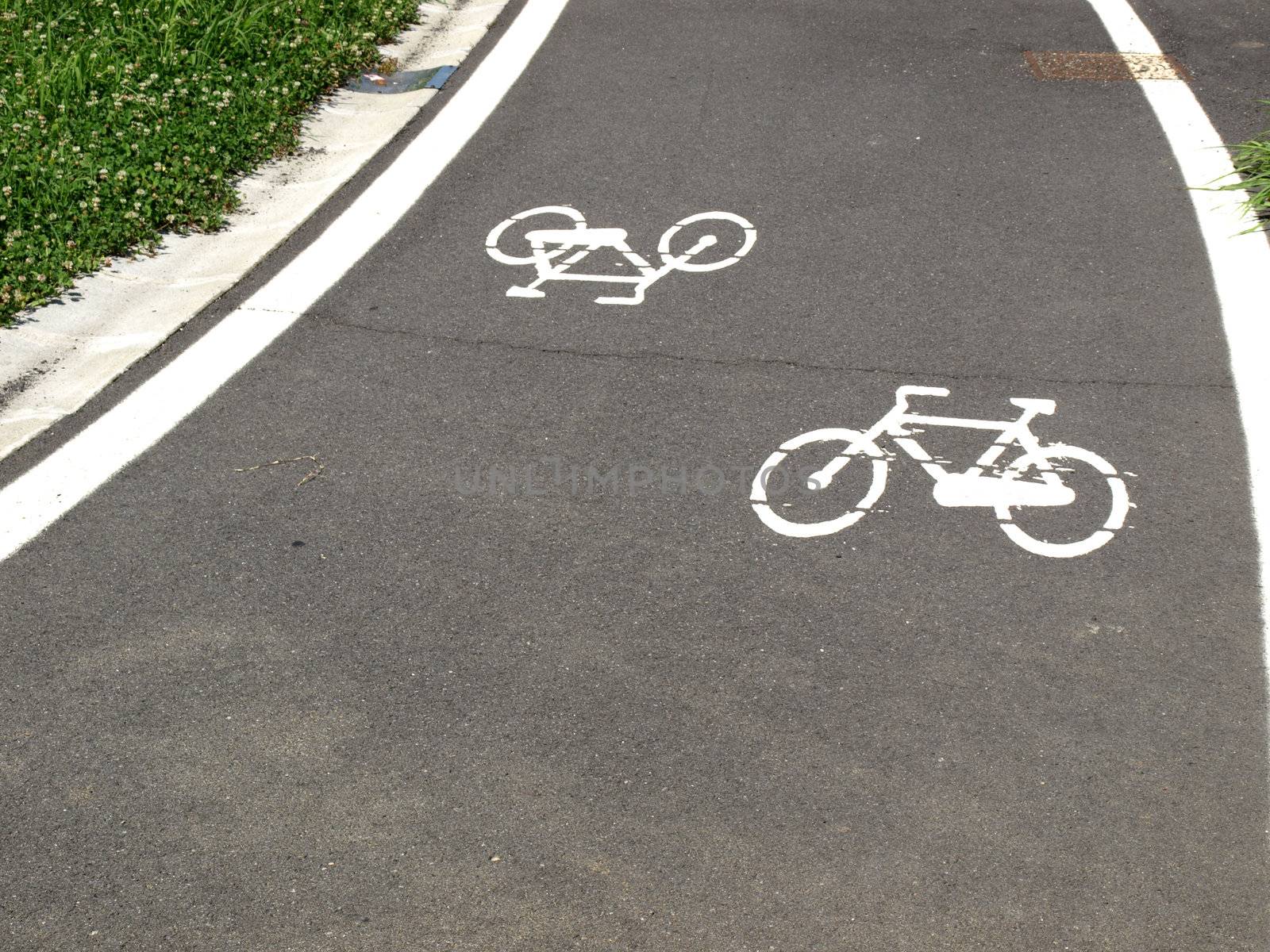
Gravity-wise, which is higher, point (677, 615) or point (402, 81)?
point (402, 81)

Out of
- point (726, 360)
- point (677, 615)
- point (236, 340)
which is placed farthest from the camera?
point (236, 340)

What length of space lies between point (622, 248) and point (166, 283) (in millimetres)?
2351

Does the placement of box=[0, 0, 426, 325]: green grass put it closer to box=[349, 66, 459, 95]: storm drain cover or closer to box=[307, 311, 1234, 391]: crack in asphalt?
box=[349, 66, 459, 95]: storm drain cover

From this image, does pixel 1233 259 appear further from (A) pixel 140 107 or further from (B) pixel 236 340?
(A) pixel 140 107

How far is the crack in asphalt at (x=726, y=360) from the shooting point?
18.5ft

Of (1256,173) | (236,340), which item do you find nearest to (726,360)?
(236,340)

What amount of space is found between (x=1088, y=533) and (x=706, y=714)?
5.59 ft

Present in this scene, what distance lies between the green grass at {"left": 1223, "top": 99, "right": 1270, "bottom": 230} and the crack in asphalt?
1.84 metres

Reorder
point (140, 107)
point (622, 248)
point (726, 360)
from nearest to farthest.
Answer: point (726, 360), point (622, 248), point (140, 107)

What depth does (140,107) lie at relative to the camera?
25.6ft

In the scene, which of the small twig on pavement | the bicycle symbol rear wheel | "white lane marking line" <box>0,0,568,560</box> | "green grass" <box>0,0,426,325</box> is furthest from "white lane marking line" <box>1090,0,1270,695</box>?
"green grass" <box>0,0,426,325</box>

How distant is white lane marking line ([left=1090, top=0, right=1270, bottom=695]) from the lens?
16.8ft

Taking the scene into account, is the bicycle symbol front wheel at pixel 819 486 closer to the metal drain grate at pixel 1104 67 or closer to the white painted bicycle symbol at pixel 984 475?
the white painted bicycle symbol at pixel 984 475

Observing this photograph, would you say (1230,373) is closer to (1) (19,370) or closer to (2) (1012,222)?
(2) (1012,222)
